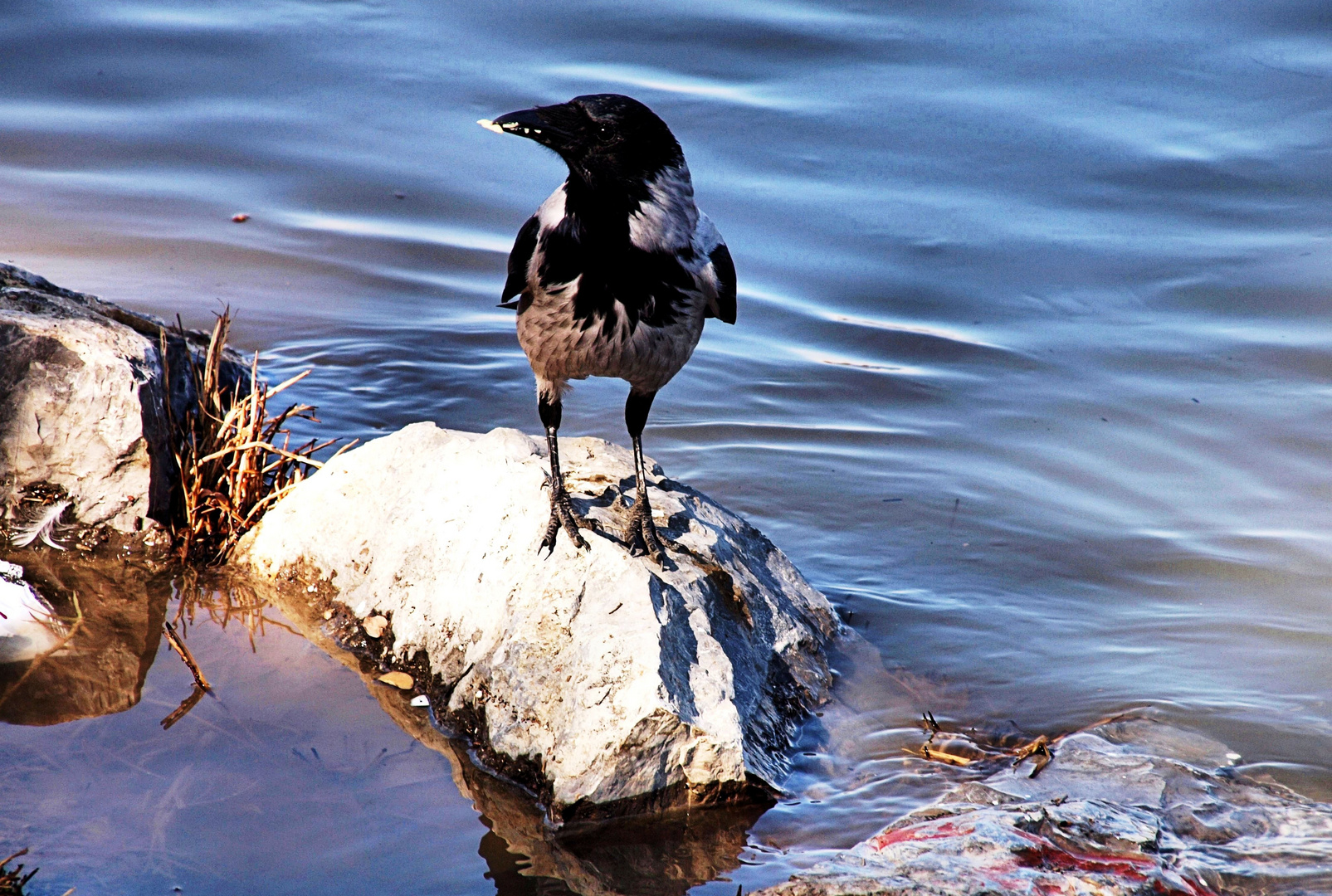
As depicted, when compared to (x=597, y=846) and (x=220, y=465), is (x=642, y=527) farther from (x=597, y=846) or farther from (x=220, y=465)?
(x=220, y=465)

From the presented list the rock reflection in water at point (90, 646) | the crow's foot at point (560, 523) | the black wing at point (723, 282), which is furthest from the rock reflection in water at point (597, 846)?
the black wing at point (723, 282)

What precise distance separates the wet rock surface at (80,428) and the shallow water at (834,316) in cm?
78

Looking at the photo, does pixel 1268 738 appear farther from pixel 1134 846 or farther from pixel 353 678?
pixel 353 678

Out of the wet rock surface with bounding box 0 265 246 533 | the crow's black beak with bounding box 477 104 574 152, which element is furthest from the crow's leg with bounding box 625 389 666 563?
the wet rock surface with bounding box 0 265 246 533

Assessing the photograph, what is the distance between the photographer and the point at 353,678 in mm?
4109

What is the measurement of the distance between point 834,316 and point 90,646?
5185 mm

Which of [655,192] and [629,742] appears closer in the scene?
[629,742]

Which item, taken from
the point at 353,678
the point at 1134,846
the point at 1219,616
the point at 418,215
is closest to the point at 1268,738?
the point at 1219,616

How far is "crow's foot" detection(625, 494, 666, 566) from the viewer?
164 inches

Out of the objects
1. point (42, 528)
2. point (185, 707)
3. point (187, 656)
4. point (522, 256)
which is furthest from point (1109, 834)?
point (42, 528)

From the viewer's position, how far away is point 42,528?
4570 mm

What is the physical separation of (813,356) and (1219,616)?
3030 mm

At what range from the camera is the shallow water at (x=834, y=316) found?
3781 millimetres

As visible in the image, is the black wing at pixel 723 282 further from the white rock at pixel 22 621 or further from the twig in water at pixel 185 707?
the white rock at pixel 22 621
